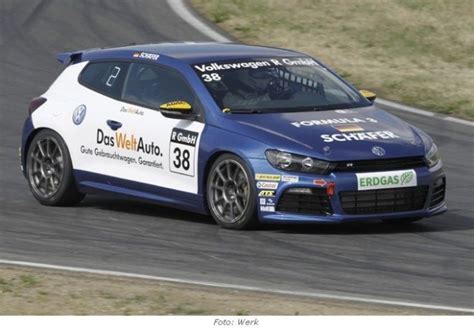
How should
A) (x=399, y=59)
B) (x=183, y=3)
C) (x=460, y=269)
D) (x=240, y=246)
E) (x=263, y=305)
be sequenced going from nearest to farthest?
(x=263, y=305) < (x=460, y=269) < (x=240, y=246) < (x=399, y=59) < (x=183, y=3)

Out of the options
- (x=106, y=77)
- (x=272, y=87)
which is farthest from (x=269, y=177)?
(x=106, y=77)

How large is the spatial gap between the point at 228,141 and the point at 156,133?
35.6 inches

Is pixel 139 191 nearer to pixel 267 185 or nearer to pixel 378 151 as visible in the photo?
pixel 267 185

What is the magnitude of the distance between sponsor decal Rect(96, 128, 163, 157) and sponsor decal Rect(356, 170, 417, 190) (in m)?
1.95

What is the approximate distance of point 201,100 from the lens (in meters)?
12.8

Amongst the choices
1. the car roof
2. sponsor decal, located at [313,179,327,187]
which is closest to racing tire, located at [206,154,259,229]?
sponsor decal, located at [313,179,327,187]

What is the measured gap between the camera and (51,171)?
13984 millimetres

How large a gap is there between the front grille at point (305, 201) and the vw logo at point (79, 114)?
256cm

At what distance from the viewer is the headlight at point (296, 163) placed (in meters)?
12.0

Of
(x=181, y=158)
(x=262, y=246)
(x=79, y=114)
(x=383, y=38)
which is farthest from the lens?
(x=383, y=38)

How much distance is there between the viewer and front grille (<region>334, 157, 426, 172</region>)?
39.3 feet
